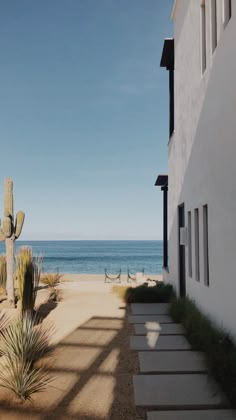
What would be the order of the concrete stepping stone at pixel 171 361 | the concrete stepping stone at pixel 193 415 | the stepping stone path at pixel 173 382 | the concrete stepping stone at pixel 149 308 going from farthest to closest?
the concrete stepping stone at pixel 149 308 → the concrete stepping stone at pixel 171 361 → the stepping stone path at pixel 173 382 → the concrete stepping stone at pixel 193 415

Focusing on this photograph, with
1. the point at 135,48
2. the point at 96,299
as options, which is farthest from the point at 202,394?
the point at 135,48

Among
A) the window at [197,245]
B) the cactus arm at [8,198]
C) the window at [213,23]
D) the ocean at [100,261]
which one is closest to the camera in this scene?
the window at [213,23]

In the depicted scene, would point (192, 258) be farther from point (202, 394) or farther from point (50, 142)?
point (50, 142)

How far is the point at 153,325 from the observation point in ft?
22.0

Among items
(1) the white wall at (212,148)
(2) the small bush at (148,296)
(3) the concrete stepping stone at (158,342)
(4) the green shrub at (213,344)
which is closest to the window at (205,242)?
(1) the white wall at (212,148)

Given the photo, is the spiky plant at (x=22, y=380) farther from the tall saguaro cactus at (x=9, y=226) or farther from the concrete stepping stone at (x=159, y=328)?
the tall saguaro cactus at (x=9, y=226)

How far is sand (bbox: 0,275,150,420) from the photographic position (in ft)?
11.0

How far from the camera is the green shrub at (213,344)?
3535 mm

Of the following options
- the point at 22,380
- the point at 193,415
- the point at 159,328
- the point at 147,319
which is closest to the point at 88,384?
the point at 22,380

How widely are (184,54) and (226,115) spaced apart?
14.4 ft

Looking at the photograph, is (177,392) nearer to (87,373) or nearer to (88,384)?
(88,384)

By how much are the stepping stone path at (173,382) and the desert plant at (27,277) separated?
8.34 ft

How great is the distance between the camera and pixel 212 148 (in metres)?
5.43

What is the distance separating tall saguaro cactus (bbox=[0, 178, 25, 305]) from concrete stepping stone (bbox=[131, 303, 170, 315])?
3417mm
